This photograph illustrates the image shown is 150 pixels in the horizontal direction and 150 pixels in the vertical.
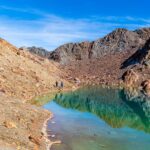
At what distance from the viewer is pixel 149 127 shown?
59.0m

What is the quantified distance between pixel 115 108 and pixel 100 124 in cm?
2224

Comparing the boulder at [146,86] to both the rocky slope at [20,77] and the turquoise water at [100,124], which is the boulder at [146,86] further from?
the turquoise water at [100,124]

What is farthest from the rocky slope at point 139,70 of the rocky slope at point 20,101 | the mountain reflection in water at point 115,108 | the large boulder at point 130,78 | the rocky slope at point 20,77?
the rocky slope at point 20,101

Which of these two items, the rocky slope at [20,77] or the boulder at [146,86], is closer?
the rocky slope at [20,77]

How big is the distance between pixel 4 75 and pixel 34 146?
51.4 m

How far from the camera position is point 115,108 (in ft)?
263

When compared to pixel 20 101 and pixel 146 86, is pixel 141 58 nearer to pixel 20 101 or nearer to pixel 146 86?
pixel 146 86

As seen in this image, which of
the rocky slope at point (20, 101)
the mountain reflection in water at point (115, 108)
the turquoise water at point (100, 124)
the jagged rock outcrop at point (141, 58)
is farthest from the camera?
the jagged rock outcrop at point (141, 58)

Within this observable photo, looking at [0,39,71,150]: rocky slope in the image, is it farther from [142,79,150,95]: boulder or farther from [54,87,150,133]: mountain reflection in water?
[142,79,150,95]: boulder

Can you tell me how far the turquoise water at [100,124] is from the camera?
44.4m

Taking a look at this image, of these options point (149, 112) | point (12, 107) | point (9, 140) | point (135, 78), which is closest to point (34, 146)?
point (9, 140)

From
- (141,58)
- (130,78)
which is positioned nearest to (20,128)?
(130,78)

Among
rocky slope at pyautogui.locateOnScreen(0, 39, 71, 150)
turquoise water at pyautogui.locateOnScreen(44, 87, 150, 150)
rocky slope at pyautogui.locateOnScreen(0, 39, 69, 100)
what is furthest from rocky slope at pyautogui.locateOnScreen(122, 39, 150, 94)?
turquoise water at pyautogui.locateOnScreen(44, 87, 150, 150)

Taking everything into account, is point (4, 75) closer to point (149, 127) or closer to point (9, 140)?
point (149, 127)
